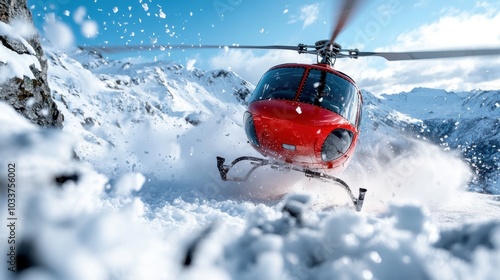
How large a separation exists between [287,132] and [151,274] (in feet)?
14.2

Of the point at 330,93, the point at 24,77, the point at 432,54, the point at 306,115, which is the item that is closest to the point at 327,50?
the point at 330,93

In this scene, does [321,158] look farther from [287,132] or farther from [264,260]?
[264,260]

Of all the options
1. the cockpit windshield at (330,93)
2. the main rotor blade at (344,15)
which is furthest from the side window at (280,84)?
the main rotor blade at (344,15)

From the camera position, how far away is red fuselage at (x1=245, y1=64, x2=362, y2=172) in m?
5.88

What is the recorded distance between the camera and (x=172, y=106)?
5910 inches

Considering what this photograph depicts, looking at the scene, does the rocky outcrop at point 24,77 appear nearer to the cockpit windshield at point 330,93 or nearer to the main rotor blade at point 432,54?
the cockpit windshield at point 330,93

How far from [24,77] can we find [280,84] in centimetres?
468

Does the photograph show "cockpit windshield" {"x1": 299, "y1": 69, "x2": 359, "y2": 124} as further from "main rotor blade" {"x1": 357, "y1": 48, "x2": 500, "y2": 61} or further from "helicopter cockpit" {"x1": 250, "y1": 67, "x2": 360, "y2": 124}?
"main rotor blade" {"x1": 357, "y1": 48, "x2": 500, "y2": 61}

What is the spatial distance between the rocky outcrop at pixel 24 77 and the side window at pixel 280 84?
405 cm

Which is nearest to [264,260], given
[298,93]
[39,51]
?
[298,93]

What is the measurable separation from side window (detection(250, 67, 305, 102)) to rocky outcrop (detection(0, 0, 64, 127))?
13.3 ft

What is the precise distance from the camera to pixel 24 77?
6.10m

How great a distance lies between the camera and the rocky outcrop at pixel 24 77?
573 centimetres

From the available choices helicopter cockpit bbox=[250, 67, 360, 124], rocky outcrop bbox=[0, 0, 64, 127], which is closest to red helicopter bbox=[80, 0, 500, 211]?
helicopter cockpit bbox=[250, 67, 360, 124]
